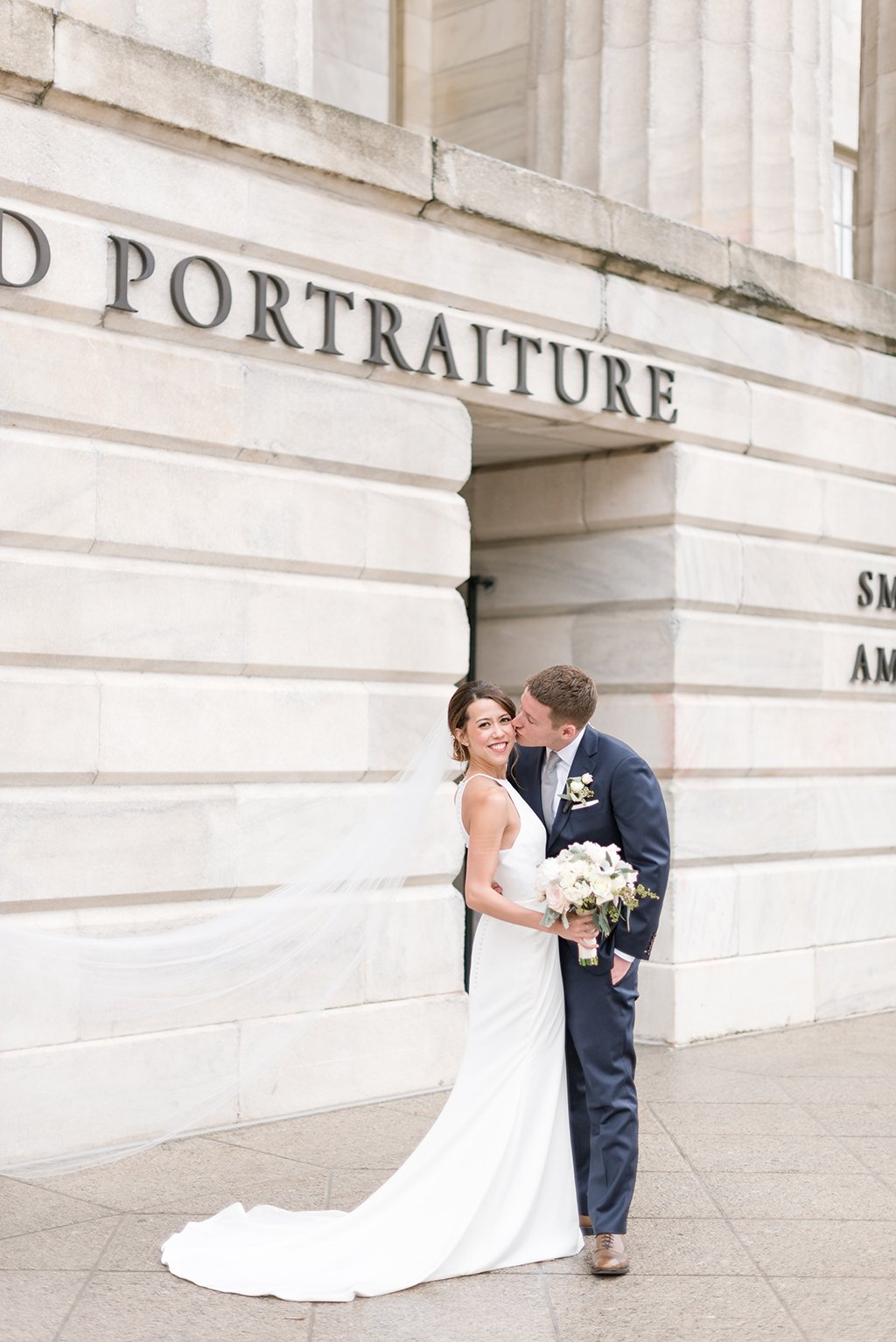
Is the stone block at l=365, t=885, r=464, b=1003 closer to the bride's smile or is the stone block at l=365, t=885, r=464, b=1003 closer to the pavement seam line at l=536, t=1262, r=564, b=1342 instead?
the bride's smile

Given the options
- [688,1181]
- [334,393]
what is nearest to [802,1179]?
[688,1181]

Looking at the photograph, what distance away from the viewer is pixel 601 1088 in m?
5.76

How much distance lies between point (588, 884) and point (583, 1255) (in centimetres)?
139

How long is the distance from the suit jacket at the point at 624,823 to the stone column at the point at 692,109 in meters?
6.13

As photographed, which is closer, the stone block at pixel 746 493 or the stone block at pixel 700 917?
the stone block at pixel 700 917

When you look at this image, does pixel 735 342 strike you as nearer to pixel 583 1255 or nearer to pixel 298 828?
pixel 298 828

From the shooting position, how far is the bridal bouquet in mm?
5441

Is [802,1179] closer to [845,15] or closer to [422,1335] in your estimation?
[422,1335]

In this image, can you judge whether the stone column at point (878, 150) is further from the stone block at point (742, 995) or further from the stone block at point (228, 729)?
the stone block at point (228, 729)

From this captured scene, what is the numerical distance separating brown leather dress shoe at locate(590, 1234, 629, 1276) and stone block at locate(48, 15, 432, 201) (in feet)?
16.9

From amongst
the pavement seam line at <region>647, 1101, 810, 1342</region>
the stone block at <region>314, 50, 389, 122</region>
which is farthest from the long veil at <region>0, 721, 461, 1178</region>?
the stone block at <region>314, 50, 389, 122</region>

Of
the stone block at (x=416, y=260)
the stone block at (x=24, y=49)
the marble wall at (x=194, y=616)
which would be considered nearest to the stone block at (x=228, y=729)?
the marble wall at (x=194, y=616)

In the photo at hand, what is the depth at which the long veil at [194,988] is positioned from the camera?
7005 millimetres

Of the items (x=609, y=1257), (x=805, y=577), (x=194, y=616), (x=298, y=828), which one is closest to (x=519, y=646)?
(x=805, y=577)
